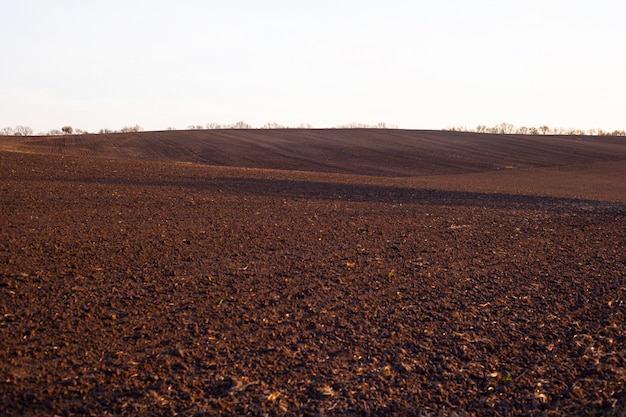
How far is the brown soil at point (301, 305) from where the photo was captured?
4.78m

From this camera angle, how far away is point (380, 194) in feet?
60.2

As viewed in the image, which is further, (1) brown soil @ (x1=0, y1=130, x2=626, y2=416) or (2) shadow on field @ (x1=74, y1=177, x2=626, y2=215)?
(2) shadow on field @ (x1=74, y1=177, x2=626, y2=215)

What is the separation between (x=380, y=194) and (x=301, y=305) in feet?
38.7

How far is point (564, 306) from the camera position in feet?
23.8

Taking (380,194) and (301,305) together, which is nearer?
(301,305)

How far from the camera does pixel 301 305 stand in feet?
22.8

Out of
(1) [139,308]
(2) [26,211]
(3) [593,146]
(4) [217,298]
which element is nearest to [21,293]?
(1) [139,308]

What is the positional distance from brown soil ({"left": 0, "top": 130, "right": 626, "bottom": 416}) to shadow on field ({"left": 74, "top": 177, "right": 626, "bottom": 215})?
0.42 metres

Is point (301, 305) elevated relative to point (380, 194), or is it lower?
lower

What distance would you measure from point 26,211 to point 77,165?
8.76 metres

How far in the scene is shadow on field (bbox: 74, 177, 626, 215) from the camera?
16.9m

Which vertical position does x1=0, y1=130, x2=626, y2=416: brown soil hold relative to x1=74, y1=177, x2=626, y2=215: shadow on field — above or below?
below

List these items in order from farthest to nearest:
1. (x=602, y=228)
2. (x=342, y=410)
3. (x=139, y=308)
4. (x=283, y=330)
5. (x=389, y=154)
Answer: (x=389, y=154) → (x=602, y=228) → (x=139, y=308) → (x=283, y=330) → (x=342, y=410)

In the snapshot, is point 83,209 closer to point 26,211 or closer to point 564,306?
point 26,211
